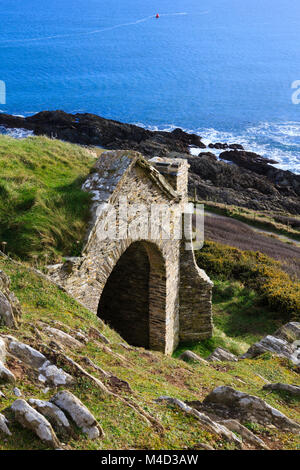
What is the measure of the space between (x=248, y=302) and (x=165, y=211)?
7041 millimetres

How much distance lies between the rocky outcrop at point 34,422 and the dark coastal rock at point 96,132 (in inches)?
1833

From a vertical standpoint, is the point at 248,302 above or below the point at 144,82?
below

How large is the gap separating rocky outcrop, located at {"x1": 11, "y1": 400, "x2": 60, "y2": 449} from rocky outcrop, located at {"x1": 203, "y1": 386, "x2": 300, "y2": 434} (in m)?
2.70

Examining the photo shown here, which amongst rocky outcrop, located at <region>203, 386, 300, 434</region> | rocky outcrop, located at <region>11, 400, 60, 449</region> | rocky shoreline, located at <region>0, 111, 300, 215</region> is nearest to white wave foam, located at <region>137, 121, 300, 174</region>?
rocky shoreline, located at <region>0, 111, 300, 215</region>

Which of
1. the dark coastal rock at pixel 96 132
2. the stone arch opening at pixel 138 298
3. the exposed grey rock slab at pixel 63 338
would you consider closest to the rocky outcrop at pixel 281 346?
the stone arch opening at pixel 138 298

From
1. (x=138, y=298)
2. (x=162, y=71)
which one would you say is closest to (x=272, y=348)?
(x=138, y=298)

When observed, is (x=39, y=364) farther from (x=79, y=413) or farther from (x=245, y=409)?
(x=245, y=409)

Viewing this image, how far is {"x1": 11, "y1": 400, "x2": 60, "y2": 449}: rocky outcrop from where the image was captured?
3416 millimetres

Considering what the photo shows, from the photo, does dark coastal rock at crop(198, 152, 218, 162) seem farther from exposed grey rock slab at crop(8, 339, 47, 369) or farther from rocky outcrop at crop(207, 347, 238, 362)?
exposed grey rock slab at crop(8, 339, 47, 369)

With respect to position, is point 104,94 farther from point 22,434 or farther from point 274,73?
point 22,434

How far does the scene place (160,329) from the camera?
12133 millimetres

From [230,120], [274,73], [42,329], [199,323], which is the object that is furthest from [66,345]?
[274,73]

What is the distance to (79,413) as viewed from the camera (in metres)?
3.76

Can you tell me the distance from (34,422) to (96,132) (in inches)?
1985
